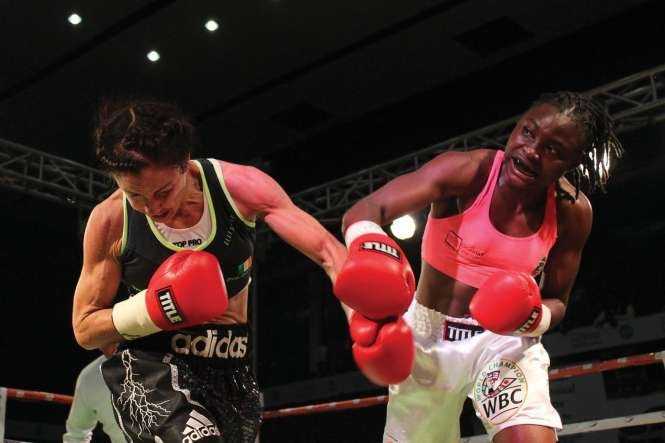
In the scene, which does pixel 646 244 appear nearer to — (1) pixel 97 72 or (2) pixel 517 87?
(2) pixel 517 87

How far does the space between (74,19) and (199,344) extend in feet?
15.4

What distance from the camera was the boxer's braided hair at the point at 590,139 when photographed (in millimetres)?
2010

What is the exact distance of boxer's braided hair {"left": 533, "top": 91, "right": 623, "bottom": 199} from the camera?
2010mm

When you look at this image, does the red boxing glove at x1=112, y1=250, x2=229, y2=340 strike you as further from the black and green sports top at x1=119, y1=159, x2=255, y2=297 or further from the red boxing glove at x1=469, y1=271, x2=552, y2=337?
the red boxing glove at x1=469, y1=271, x2=552, y2=337

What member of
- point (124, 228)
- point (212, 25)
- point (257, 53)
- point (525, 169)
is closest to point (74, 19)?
point (212, 25)

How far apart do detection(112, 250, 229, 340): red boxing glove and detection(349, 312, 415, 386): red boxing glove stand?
0.97ft

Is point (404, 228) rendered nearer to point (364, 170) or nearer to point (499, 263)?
point (364, 170)

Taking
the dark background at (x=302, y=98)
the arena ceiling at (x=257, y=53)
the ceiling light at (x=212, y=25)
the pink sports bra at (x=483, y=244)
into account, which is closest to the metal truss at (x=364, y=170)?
the dark background at (x=302, y=98)

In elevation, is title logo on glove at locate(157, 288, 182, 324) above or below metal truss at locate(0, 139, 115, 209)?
below

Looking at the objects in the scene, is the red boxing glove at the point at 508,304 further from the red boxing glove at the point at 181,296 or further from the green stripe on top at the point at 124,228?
the green stripe on top at the point at 124,228

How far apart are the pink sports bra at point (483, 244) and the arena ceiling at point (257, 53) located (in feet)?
13.1

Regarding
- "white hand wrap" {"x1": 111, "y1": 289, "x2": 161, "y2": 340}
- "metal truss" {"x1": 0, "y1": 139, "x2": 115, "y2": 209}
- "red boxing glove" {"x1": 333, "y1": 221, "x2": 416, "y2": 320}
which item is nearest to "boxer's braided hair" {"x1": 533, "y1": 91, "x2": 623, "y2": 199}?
"red boxing glove" {"x1": 333, "y1": 221, "x2": 416, "y2": 320}

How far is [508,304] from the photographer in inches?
71.9

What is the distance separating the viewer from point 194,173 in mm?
1792
